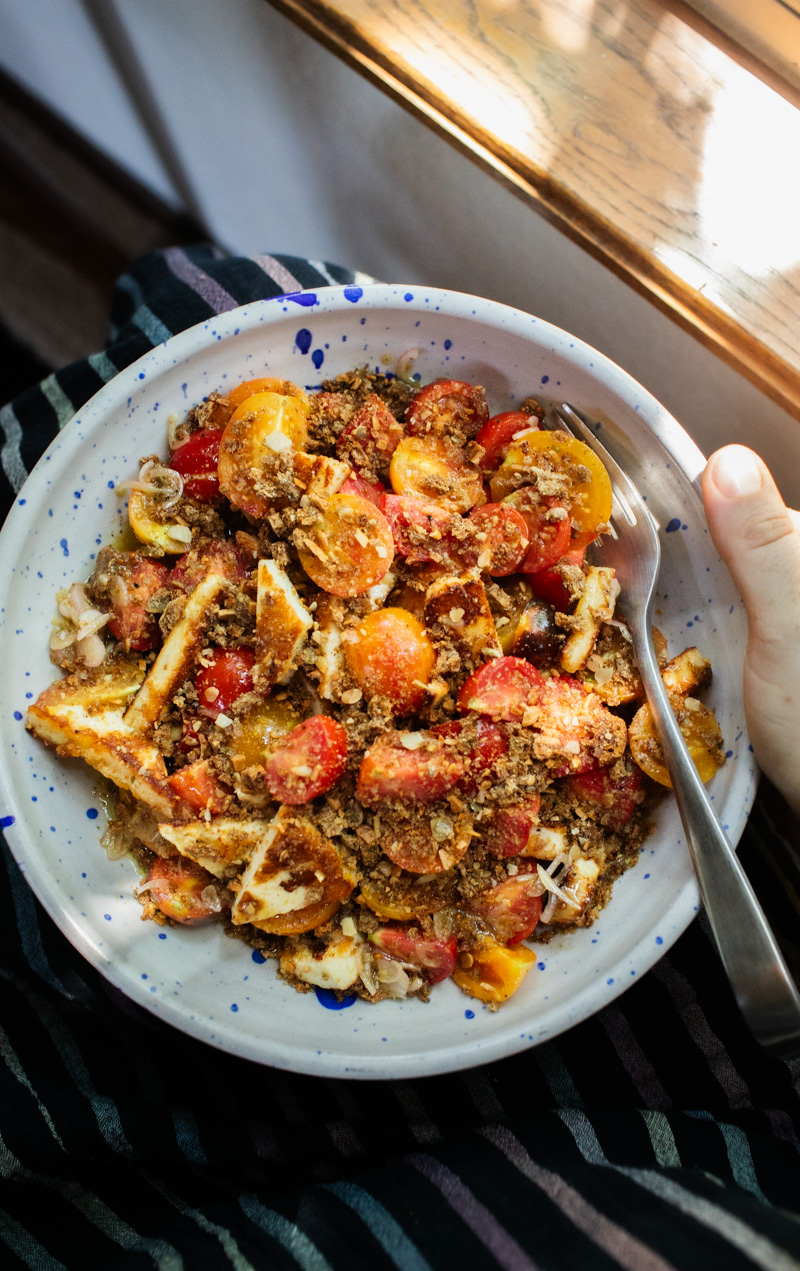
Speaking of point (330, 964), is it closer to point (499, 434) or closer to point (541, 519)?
point (541, 519)

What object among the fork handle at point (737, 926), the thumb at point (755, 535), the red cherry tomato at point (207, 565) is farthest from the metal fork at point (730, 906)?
the red cherry tomato at point (207, 565)

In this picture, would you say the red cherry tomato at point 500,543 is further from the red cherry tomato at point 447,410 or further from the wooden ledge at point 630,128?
the wooden ledge at point 630,128

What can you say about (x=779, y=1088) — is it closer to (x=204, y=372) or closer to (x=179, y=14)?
(x=204, y=372)

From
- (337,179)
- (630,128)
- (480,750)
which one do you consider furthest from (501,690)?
(337,179)

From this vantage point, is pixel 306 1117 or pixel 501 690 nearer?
pixel 501 690

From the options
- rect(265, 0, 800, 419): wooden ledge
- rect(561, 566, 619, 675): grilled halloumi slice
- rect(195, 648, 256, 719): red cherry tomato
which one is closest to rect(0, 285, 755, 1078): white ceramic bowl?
rect(561, 566, 619, 675): grilled halloumi slice

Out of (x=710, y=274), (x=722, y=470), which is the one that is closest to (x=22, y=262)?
(x=710, y=274)
